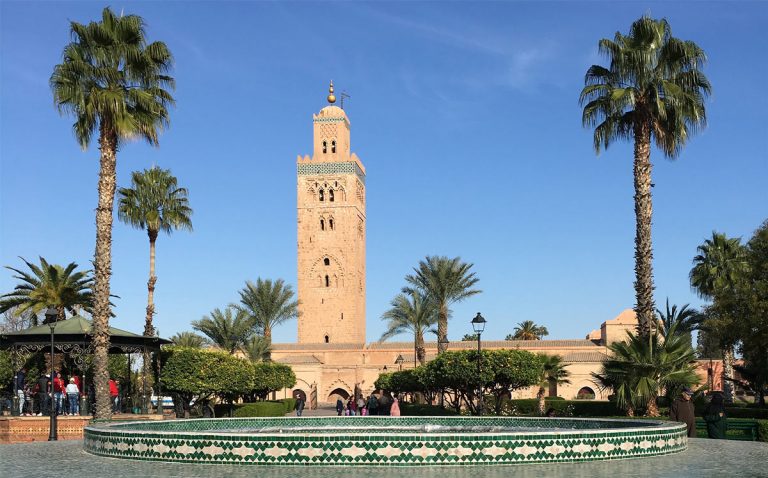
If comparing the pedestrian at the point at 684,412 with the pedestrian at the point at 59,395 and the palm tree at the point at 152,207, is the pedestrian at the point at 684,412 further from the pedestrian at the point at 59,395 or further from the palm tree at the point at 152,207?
the palm tree at the point at 152,207

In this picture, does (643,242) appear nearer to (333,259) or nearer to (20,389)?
(20,389)

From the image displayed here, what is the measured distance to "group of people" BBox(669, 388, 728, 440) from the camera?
1458 centimetres

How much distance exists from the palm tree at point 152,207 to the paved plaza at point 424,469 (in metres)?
25.5

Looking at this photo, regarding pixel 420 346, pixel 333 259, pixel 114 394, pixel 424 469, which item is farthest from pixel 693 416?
pixel 333 259

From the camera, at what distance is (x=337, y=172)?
72.6 metres

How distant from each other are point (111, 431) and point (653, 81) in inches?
681

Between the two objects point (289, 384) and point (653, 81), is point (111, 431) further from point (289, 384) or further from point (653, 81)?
point (289, 384)

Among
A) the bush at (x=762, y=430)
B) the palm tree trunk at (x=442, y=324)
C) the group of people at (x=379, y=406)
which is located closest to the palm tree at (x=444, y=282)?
the palm tree trunk at (x=442, y=324)

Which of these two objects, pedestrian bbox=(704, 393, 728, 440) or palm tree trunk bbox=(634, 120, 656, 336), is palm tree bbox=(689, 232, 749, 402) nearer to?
palm tree trunk bbox=(634, 120, 656, 336)

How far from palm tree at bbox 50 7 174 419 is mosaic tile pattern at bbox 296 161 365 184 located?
1951 inches

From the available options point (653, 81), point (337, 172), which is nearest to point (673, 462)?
point (653, 81)

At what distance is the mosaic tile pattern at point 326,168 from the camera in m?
72.5

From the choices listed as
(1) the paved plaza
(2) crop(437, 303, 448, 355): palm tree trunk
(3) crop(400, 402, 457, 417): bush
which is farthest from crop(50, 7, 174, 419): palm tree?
(2) crop(437, 303, 448, 355): palm tree trunk

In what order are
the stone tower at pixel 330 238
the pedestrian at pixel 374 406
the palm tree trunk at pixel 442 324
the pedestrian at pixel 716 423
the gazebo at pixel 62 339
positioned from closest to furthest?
the pedestrian at pixel 716 423
the gazebo at pixel 62 339
the pedestrian at pixel 374 406
the palm tree trunk at pixel 442 324
the stone tower at pixel 330 238
